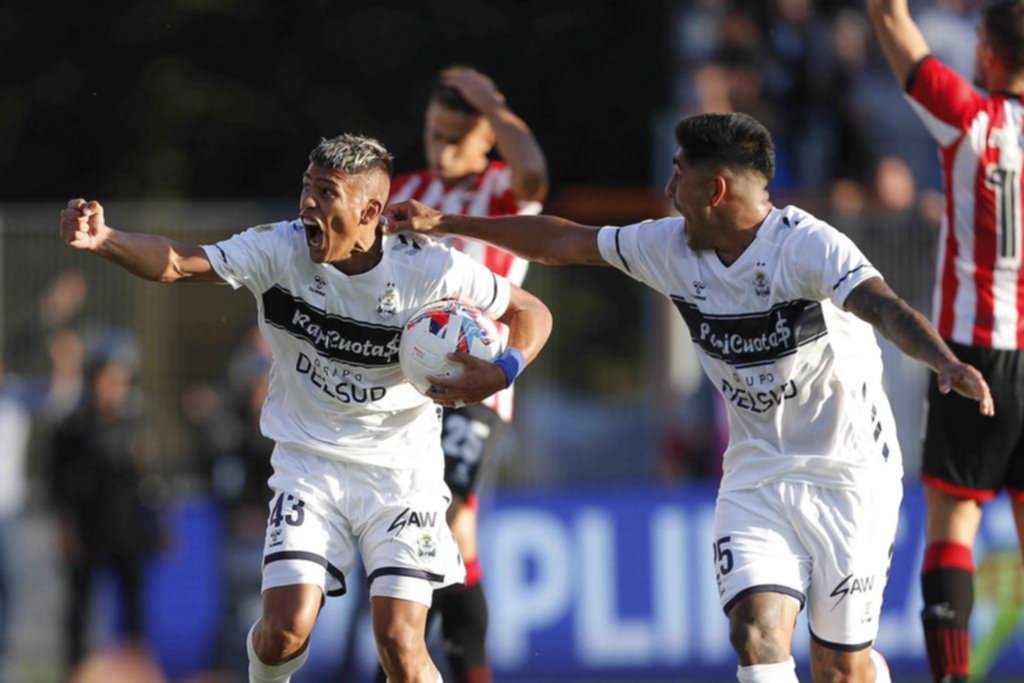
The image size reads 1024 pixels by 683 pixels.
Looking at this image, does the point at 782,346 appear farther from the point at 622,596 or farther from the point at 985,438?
the point at 622,596

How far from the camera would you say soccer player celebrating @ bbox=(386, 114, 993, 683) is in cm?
695

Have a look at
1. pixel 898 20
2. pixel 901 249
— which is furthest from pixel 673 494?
pixel 898 20

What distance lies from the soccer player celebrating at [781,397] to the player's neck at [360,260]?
3.55 ft

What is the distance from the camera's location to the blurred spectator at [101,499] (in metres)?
13.3

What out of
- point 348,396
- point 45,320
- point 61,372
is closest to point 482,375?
point 348,396

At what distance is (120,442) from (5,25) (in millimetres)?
14728

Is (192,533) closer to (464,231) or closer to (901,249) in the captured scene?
(901,249)

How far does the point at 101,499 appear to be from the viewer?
1348cm

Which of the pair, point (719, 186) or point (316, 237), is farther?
point (316, 237)

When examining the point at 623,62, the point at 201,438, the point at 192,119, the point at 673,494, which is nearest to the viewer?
the point at 673,494

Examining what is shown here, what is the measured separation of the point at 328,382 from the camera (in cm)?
740

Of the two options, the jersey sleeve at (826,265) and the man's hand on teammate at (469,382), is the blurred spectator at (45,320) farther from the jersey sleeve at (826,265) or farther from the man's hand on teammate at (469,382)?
the jersey sleeve at (826,265)

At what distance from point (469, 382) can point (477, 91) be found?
2.30 metres

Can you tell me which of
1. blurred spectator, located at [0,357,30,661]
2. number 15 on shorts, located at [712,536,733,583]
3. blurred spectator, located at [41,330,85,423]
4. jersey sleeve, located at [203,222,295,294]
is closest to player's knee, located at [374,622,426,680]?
number 15 on shorts, located at [712,536,733,583]
